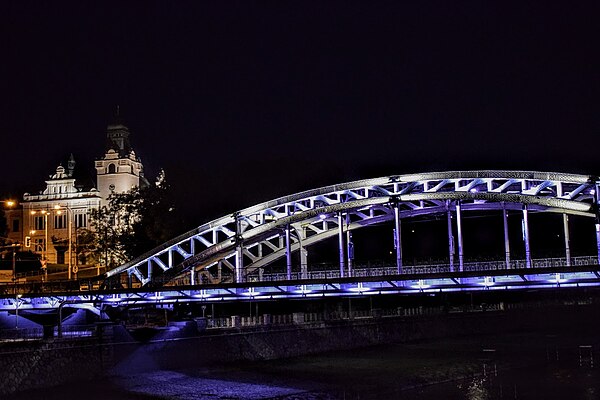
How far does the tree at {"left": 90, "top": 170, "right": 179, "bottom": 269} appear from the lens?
7681cm

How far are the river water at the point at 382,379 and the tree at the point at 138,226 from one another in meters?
29.7

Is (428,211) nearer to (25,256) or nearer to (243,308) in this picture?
(243,308)

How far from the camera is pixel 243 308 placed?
3159 inches

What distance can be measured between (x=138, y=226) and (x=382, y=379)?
143 feet

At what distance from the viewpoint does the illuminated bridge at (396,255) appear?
41.5m

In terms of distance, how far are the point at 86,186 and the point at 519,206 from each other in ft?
247

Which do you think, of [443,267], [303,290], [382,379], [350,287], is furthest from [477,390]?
[303,290]

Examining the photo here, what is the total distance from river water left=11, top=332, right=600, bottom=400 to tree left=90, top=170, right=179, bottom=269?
97.3 ft

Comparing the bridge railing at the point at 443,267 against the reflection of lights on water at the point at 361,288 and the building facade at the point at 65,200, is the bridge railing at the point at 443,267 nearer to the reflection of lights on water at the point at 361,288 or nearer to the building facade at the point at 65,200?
the reflection of lights on water at the point at 361,288

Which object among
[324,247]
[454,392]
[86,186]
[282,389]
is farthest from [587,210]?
[86,186]

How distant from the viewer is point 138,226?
78875 mm

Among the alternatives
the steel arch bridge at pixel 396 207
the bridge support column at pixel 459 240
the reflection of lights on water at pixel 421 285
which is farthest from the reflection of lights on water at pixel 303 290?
the bridge support column at pixel 459 240

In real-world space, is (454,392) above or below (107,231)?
below

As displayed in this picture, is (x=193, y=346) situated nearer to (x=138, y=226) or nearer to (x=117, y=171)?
(x=138, y=226)
